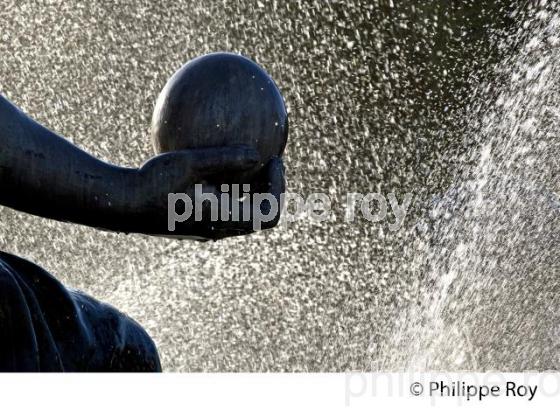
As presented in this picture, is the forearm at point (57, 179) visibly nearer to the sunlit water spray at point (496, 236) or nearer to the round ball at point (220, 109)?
the round ball at point (220, 109)

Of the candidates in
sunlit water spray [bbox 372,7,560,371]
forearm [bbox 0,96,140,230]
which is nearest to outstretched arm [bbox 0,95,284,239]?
forearm [bbox 0,96,140,230]

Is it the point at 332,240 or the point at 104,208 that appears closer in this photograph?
the point at 104,208

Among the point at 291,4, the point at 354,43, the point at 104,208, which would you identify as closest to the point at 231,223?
the point at 104,208

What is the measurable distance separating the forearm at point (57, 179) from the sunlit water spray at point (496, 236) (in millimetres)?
3936

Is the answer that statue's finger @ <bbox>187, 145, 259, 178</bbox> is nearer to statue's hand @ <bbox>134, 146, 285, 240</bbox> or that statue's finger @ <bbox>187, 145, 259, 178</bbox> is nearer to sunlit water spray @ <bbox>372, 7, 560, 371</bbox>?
statue's hand @ <bbox>134, 146, 285, 240</bbox>

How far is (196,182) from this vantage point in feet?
7.29

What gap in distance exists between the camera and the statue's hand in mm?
2217

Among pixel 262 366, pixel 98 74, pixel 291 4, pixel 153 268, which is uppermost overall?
pixel 291 4

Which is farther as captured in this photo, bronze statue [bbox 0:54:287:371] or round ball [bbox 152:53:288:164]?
round ball [bbox 152:53:288:164]

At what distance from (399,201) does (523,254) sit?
181cm

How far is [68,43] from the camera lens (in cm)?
728

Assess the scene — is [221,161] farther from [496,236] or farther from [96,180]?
[496,236]

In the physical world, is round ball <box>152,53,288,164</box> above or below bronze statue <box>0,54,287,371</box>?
above

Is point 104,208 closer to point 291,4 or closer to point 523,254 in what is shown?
point 523,254
